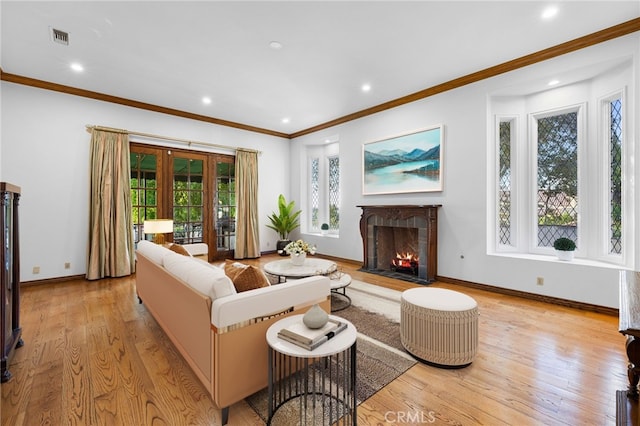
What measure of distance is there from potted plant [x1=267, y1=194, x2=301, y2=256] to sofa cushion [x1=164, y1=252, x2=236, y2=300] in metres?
4.47

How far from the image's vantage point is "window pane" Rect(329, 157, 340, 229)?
256 inches

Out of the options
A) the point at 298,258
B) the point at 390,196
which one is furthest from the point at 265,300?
the point at 390,196

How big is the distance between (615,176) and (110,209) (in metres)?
6.97

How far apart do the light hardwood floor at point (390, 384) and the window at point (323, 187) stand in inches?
161

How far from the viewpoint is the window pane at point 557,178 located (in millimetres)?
3576

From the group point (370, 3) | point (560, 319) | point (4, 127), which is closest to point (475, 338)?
point (560, 319)

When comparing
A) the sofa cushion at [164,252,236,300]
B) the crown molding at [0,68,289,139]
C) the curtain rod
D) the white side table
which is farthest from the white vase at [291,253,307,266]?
the crown molding at [0,68,289,139]

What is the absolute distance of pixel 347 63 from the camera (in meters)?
3.60

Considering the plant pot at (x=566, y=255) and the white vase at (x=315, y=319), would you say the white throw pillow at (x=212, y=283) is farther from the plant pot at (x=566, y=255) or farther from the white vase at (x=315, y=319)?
the plant pot at (x=566, y=255)

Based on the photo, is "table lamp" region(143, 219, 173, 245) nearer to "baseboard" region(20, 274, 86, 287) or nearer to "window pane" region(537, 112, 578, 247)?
"baseboard" region(20, 274, 86, 287)

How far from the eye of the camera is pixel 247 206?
20.5ft

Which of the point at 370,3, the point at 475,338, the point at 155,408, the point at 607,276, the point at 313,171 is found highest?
the point at 370,3

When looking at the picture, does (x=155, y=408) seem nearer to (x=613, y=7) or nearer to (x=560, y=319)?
(x=560, y=319)

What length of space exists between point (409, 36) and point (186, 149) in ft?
14.6
